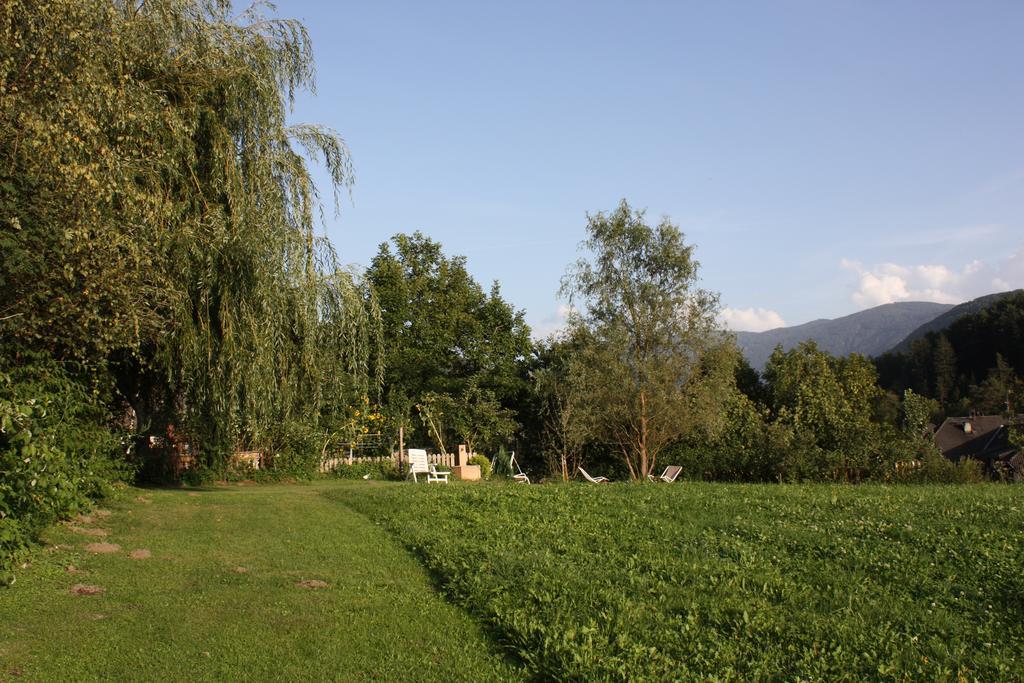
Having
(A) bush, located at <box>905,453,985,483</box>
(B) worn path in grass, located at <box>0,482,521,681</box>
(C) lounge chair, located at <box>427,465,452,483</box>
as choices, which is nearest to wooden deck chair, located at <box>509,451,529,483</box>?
(C) lounge chair, located at <box>427,465,452,483</box>

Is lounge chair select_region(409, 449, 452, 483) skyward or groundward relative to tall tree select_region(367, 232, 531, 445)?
groundward

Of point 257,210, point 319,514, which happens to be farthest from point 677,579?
point 257,210

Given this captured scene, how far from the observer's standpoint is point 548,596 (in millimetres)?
6828

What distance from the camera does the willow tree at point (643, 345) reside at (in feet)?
77.7

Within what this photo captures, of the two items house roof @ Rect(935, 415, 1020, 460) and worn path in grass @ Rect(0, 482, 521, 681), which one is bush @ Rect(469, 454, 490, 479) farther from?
house roof @ Rect(935, 415, 1020, 460)

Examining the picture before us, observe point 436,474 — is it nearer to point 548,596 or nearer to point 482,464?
point 482,464

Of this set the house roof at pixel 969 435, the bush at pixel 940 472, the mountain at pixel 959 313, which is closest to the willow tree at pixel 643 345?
the bush at pixel 940 472

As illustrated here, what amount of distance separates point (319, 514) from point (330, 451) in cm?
1086

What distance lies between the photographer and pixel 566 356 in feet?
87.5

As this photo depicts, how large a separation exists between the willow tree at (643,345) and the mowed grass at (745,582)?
11889 mm

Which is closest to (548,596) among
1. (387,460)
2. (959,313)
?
(387,460)

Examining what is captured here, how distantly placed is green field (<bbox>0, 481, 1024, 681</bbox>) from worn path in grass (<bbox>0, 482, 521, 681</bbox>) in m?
0.03

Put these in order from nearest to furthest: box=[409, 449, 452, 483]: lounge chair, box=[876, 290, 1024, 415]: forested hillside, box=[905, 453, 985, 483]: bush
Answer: box=[905, 453, 985, 483]: bush, box=[409, 449, 452, 483]: lounge chair, box=[876, 290, 1024, 415]: forested hillside

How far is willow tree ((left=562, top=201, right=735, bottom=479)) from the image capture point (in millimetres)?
23688
